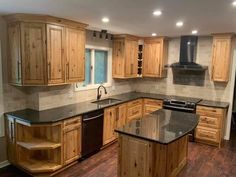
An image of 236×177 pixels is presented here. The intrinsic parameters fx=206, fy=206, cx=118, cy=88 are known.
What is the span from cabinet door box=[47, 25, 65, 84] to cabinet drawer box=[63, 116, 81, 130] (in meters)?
0.70

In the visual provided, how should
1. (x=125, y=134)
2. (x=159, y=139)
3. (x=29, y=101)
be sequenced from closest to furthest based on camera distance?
(x=159, y=139), (x=125, y=134), (x=29, y=101)

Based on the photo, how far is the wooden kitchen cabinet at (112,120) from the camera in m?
4.38

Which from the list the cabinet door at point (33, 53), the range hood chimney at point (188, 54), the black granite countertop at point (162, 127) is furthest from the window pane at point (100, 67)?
the black granite countertop at point (162, 127)

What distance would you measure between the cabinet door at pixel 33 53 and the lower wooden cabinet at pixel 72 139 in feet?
2.73

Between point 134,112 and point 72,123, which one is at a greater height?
point 72,123

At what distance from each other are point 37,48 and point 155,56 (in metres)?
3.30

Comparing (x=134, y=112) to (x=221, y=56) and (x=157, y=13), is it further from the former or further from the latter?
(x=157, y=13)

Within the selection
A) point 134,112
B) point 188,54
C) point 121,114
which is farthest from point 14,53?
point 188,54

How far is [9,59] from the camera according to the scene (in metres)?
3.43

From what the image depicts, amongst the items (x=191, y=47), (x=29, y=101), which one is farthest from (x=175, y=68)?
(x=29, y=101)

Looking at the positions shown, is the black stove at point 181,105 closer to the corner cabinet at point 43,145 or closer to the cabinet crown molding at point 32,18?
the corner cabinet at point 43,145

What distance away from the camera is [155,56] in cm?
565

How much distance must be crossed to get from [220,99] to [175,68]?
135 cm

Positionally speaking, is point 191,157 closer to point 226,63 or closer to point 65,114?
point 226,63
